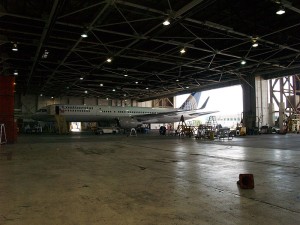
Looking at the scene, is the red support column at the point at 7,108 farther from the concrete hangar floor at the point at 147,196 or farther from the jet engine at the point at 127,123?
the jet engine at the point at 127,123

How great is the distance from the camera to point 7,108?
1906cm

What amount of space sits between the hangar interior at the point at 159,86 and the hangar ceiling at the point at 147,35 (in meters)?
0.09

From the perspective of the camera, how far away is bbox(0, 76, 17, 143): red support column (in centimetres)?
1891

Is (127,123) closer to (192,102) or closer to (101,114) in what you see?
(101,114)

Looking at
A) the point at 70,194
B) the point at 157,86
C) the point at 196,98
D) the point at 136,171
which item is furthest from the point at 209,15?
the point at 196,98

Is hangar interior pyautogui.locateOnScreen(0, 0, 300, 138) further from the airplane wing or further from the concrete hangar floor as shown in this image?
the concrete hangar floor

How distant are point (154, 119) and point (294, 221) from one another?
35.5 m

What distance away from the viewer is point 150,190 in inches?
212

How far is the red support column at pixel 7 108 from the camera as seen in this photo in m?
18.9

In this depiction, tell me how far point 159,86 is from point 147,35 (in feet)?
73.1

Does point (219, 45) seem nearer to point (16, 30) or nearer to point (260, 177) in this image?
point (16, 30)

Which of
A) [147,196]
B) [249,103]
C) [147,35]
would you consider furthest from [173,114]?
[147,196]

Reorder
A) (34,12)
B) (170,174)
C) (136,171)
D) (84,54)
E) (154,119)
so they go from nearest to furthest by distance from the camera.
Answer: (170,174) < (136,171) < (34,12) < (84,54) < (154,119)

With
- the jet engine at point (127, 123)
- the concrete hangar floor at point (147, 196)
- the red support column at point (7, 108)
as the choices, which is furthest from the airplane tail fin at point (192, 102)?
the concrete hangar floor at point (147, 196)
